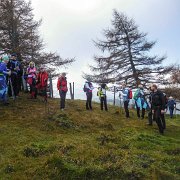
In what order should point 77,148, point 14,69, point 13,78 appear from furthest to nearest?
point 13,78 → point 14,69 → point 77,148

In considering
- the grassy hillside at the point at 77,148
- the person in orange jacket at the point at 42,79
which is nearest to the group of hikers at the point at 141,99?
the grassy hillside at the point at 77,148

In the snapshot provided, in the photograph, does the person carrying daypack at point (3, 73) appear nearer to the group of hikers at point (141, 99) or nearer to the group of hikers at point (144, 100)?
the group of hikers at point (141, 99)

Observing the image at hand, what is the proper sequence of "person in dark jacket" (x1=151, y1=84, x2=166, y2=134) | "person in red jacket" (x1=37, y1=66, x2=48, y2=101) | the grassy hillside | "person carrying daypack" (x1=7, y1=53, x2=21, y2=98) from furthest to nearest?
"person in red jacket" (x1=37, y1=66, x2=48, y2=101) < "person carrying daypack" (x1=7, y1=53, x2=21, y2=98) < "person in dark jacket" (x1=151, y1=84, x2=166, y2=134) < the grassy hillside

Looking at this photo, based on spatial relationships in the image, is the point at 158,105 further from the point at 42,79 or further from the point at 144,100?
the point at 42,79

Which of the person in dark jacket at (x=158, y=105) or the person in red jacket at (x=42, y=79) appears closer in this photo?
the person in dark jacket at (x=158, y=105)

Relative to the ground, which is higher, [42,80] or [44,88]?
[42,80]

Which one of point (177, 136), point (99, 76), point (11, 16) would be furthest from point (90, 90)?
point (99, 76)

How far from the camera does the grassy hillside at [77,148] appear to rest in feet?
30.5

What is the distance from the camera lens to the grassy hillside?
9305mm

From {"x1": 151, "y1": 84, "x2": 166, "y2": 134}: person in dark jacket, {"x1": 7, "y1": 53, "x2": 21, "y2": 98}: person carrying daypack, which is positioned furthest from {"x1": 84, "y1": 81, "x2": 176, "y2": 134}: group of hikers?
{"x1": 7, "y1": 53, "x2": 21, "y2": 98}: person carrying daypack

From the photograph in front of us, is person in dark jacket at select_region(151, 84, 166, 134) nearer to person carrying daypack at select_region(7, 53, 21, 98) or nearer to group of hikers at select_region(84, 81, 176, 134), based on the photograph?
group of hikers at select_region(84, 81, 176, 134)

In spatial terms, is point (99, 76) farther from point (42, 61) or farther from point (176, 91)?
point (42, 61)

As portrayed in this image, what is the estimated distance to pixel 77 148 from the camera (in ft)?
36.9

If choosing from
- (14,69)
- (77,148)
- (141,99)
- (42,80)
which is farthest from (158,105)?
(14,69)
